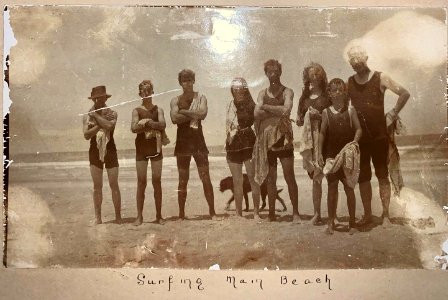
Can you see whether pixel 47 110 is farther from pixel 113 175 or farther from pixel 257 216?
pixel 257 216

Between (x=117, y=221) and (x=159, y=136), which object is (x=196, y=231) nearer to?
(x=117, y=221)

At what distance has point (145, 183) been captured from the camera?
2969mm

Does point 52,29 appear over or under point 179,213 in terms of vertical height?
over

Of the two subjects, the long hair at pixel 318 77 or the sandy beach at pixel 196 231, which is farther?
the long hair at pixel 318 77

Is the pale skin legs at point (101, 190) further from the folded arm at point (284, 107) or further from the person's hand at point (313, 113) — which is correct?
the person's hand at point (313, 113)

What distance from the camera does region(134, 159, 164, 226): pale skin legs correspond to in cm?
295

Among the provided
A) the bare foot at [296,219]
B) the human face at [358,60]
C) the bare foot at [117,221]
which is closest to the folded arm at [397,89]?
the human face at [358,60]

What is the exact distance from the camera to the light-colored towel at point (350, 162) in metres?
2.96

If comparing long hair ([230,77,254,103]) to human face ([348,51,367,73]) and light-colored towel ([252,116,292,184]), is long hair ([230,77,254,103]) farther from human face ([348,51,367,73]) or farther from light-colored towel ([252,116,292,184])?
human face ([348,51,367,73])

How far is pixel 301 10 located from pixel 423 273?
5.68ft

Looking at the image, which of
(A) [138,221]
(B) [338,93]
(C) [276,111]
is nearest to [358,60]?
(B) [338,93]

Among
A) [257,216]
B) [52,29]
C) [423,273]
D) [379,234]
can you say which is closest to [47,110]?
[52,29]

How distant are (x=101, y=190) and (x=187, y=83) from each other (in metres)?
0.83

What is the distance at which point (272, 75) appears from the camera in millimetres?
2998
